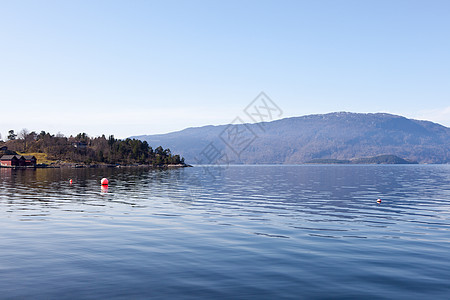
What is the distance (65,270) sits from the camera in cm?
2066

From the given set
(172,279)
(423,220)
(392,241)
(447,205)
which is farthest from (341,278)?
(447,205)

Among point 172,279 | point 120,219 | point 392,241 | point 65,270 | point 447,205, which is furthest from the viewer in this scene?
point 447,205

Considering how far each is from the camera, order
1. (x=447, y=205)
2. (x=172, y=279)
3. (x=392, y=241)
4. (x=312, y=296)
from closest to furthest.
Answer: (x=312, y=296) → (x=172, y=279) → (x=392, y=241) → (x=447, y=205)

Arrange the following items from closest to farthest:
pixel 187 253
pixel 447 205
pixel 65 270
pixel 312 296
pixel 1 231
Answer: pixel 312 296
pixel 65 270
pixel 187 253
pixel 1 231
pixel 447 205

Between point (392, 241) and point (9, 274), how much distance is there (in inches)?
1071

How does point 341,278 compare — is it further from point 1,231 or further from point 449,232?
point 1,231

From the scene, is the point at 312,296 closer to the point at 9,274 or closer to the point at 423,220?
the point at 9,274

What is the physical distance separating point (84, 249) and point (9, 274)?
21.5ft

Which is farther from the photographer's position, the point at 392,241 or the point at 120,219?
the point at 120,219

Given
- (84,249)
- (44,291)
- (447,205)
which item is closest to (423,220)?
(447,205)

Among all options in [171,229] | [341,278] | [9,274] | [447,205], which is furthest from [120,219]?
[447,205]

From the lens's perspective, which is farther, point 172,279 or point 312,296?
point 172,279

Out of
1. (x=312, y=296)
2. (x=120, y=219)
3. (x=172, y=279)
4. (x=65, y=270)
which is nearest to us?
(x=312, y=296)

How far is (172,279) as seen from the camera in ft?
63.2
